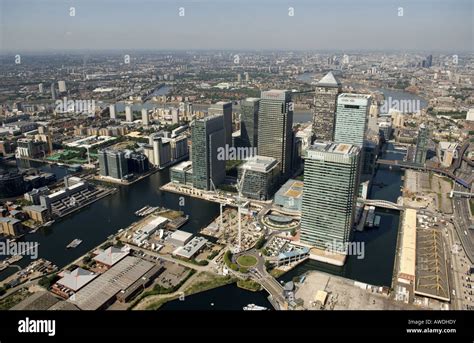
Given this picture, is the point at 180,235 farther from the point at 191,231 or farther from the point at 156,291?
the point at 156,291

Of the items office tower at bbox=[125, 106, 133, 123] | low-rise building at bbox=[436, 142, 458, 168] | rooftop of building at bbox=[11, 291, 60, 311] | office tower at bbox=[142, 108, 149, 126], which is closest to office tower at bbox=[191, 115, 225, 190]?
rooftop of building at bbox=[11, 291, 60, 311]

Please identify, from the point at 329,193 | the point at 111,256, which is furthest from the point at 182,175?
the point at 329,193

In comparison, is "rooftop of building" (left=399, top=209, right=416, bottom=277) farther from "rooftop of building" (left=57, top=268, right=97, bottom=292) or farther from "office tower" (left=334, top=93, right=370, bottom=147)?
"rooftop of building" (left=57, top=268, right=97, bottom=292)

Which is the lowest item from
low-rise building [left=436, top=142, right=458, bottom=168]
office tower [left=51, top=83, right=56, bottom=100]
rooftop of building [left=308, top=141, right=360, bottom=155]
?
low-rise building [left=436, top=142, right=458, bottom=168]

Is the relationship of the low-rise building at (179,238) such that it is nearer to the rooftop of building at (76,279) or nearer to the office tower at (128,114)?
the rooftop of building at (76,279)

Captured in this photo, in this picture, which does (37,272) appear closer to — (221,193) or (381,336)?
(221,193)

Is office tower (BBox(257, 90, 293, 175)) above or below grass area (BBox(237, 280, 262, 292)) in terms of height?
above
